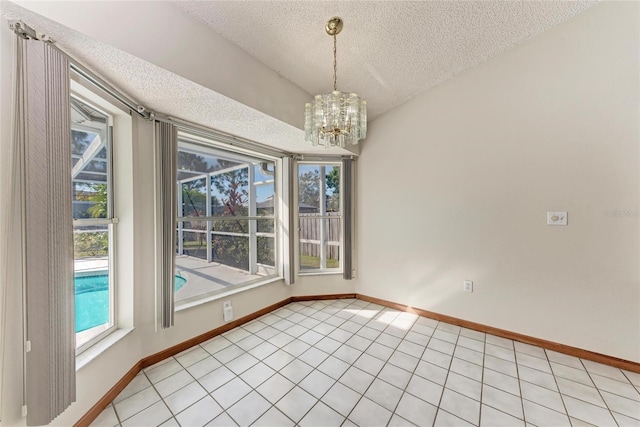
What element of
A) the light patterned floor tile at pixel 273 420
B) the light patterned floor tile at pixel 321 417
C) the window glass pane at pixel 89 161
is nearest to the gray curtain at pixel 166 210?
the window glass pane at pixel 89 161

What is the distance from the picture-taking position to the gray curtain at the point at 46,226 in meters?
1.07

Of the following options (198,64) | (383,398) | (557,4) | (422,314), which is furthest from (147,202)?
(557,4)

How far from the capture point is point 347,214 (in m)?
3.46

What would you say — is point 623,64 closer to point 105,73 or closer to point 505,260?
point 505,260

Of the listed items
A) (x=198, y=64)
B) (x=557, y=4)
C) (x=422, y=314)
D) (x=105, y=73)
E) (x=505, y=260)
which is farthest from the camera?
(x=422, y=314)

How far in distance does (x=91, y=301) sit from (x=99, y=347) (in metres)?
0.35

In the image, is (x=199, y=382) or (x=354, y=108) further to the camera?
(x=199, y=382)

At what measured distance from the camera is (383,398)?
1634 millimetres

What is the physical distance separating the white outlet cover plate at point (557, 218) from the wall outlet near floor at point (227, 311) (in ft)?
11.4

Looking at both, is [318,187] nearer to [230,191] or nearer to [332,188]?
[332,188]

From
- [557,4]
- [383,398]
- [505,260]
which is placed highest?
[557,4]

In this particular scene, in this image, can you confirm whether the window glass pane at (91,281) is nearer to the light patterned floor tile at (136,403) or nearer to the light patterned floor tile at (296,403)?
the light patterned floor tile at (136,403)

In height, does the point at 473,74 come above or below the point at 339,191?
above

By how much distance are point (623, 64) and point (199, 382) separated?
4.41 meters
